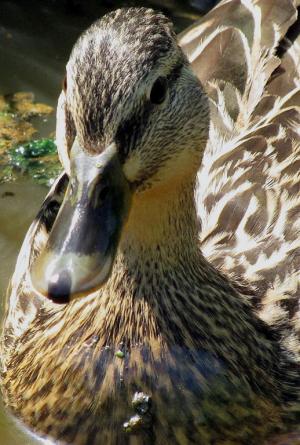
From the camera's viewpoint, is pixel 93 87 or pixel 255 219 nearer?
pixel 93 87

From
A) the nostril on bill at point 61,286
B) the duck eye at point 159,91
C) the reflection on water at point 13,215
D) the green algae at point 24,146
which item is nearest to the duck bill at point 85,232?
the nostril on bill at point 61,286

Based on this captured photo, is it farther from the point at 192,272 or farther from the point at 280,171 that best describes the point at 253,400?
the point at 280,171

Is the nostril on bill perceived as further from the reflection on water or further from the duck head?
the reflection on water

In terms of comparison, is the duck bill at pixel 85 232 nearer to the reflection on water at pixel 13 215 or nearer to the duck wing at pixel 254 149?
the duck wing at pixel 254 149

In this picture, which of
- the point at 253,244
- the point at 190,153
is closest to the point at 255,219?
the point at 253,244

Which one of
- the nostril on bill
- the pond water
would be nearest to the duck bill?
the nostril on bill

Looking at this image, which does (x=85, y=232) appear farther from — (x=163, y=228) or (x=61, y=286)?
(x=163, y=228)

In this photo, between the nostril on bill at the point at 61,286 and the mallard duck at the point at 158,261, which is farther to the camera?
the mallard duck at the point at 158,261
